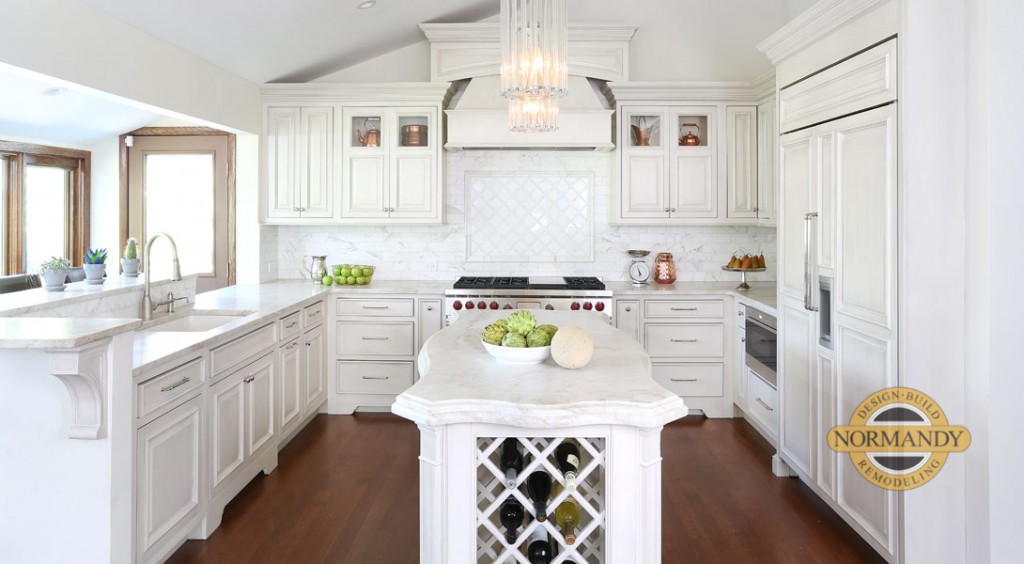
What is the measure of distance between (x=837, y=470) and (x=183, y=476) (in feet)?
9.50

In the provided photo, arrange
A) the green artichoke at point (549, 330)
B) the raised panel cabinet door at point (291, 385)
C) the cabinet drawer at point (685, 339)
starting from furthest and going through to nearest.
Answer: the cabinet drawer at point (685, 339), the raised panel cabinet door at point (291, 385), the green artichoke at point (549, 330)

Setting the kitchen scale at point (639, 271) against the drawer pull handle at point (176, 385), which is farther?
the kitchen scale at point (639, 271)

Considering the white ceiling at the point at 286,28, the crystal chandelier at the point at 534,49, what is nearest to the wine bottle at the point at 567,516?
the crystal chandelier at the point at 534,49

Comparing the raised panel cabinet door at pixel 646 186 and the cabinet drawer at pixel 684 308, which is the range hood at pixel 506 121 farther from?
the cabinet drawer at pixel 684 308

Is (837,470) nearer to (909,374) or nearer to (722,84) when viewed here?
(909,374)

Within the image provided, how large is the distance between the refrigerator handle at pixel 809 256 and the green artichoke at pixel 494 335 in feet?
5.56

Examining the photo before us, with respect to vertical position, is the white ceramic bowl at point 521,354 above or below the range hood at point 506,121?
below

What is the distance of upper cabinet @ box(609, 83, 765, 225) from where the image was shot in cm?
492

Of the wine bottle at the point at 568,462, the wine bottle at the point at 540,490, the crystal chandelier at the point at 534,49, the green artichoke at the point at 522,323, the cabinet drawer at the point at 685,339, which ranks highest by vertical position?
the crystal chandelier at the point at 534,49

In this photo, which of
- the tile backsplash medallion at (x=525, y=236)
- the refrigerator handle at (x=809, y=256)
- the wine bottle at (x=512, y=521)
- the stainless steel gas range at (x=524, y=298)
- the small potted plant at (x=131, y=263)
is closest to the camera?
the wine bottle at (x=512, y=521)

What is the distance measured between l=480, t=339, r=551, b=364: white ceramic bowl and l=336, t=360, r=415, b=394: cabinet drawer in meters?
2.58

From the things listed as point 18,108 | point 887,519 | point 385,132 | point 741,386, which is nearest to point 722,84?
point 741,386

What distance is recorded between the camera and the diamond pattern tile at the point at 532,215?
5371 millimetres

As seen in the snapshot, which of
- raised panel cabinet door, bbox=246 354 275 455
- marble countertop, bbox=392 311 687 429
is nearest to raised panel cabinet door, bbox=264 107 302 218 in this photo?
raised panel cabinet door, bbox=246 354 275 455
